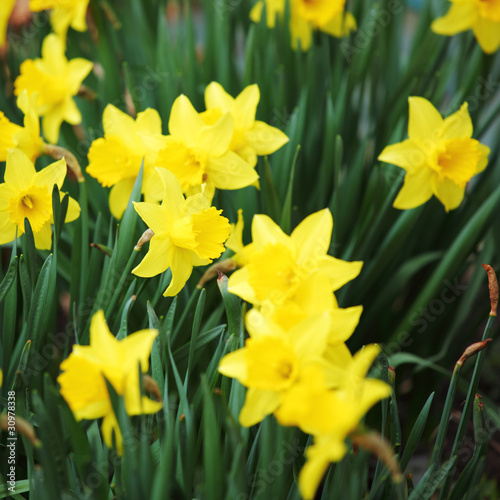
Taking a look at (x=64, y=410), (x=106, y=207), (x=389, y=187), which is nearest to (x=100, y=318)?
(x=64, y=410)

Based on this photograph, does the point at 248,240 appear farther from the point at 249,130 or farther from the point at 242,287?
the point at 242,287

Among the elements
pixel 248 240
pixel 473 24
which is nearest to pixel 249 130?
pixel 248 240

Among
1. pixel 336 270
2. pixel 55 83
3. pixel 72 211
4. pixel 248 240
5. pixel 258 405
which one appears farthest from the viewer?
pixel 55 83

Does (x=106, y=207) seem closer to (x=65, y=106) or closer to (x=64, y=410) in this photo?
(x=65, y=106)

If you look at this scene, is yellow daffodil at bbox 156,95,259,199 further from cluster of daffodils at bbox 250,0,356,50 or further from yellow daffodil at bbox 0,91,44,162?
cluster of daffodils at bbox 250,0,356,50

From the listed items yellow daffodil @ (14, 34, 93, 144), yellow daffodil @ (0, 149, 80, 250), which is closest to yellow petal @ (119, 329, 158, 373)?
yellow daffodil @ (0, 149, 80, 250)

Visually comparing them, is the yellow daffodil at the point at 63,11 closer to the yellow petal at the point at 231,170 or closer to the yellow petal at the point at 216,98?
the yellow petal at the point at 216,98
